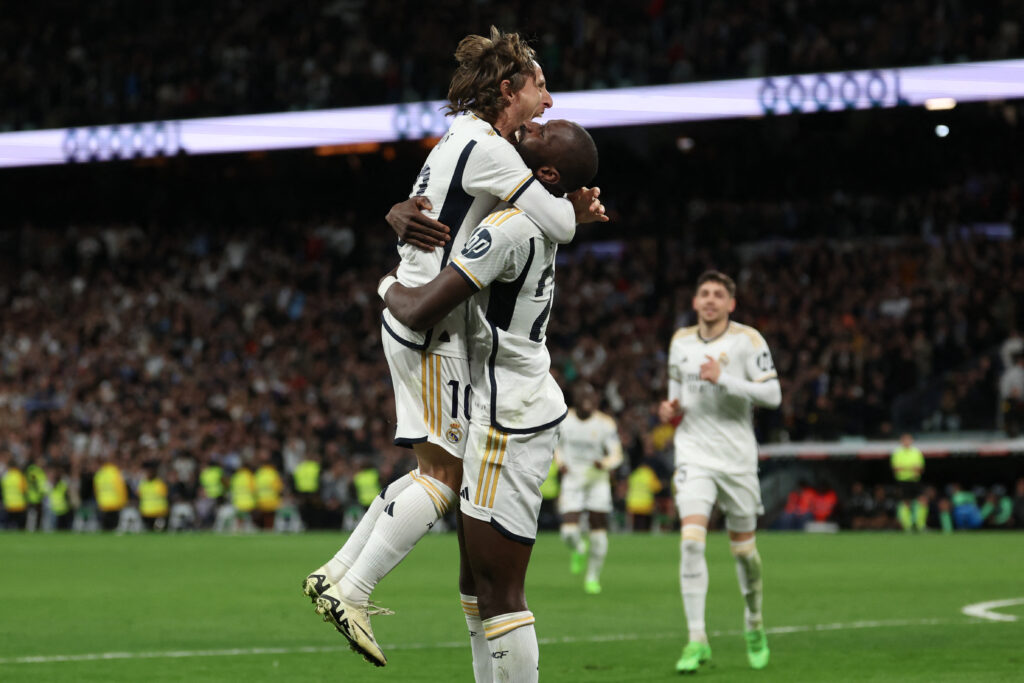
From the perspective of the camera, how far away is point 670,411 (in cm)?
960

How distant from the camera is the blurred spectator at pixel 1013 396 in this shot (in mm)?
26297

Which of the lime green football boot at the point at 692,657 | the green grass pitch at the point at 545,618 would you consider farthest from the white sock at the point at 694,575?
the green grass pitch at the point at 545,618

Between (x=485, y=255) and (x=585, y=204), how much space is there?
73 cm

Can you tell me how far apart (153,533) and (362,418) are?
5100mm

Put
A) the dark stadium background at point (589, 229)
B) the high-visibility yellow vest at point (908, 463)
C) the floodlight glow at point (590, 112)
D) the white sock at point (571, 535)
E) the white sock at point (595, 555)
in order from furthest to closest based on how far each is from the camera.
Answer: the dark stadium background at point (589, 229) → the high-visibility yellow vest at point (908, 463) → the floodlight glow at point (590, 112) → the white sock at point (571, 535) → the white sock at point (595, 555)

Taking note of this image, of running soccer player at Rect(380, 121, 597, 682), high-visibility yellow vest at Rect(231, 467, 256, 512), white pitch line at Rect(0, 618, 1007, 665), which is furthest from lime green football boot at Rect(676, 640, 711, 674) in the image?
high-visibility yellow vest at Rect(231, 467, 256, 512)

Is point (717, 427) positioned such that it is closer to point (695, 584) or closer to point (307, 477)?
point (695, 584)

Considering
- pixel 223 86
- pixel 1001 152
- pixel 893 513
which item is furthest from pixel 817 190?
pixel 223 86

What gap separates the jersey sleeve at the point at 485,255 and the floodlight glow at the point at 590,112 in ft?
56.7

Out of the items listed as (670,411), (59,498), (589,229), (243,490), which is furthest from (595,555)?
(589,229)

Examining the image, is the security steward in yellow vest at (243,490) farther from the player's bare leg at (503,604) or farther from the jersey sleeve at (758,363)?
the player's bare leg at (503,604)

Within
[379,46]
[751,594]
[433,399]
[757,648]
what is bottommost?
[757,648]

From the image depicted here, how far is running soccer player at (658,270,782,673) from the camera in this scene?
9212mm

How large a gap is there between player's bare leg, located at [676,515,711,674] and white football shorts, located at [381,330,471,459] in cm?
404
